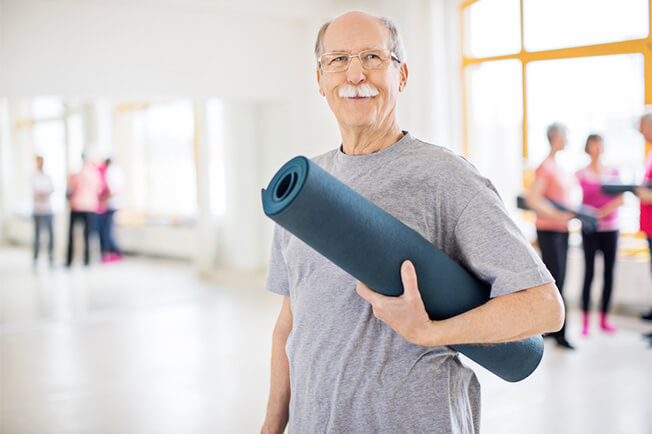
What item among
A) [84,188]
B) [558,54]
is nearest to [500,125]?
[558,54]

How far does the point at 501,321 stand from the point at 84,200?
8274 millimetres

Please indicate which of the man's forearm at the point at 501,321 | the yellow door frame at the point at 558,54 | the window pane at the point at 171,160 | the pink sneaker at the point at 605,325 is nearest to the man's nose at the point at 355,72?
the man's forearm at the point at 501,321

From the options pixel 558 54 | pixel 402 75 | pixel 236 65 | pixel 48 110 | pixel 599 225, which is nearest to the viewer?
pixel 402 75

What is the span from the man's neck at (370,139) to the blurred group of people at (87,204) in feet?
25.6

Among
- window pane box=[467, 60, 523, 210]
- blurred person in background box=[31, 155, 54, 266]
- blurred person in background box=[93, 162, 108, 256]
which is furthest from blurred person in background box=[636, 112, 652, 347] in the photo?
blurred person in background box=[31, 155, 54, 266]

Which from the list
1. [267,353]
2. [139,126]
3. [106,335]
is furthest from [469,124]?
[139,126]

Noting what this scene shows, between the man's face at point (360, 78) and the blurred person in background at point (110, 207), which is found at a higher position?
the man's face at point (360, 78)

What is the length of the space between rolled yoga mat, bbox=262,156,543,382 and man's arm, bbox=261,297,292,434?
0.51 m

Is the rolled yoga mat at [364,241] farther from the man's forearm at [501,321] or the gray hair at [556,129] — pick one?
the gray hair at [556,129]

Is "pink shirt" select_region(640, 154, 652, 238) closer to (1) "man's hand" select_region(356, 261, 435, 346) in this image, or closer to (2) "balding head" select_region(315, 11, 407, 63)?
(2) "balding head" select_region(315, 11, 407, 63)

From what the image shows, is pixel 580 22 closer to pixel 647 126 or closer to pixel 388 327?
pixel 647 126

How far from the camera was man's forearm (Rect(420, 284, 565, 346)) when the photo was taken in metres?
0.97

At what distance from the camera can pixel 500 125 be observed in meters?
6.65

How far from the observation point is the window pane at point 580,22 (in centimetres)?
565
